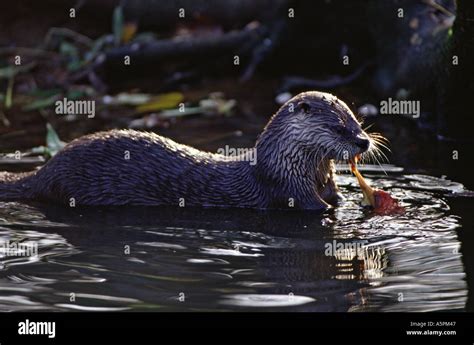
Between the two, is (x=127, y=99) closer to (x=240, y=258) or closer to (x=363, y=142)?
(x=363, y=142)

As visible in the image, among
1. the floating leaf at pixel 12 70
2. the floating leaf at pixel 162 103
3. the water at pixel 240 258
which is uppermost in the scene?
the floating leaf at pixel 12 70

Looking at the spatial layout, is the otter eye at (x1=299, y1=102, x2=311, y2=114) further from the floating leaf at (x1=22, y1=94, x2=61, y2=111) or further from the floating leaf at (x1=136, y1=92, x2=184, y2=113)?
the floating leaf at (x1=22, y1=94, x2=61, y2=111)

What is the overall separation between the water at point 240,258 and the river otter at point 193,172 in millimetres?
137

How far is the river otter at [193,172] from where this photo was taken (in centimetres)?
692

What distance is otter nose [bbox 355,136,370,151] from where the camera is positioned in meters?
6.72

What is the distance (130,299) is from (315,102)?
8.19 feet

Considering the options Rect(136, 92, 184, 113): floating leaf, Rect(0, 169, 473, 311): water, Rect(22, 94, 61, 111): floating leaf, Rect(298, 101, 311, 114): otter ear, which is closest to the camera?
Rect(0, 169, 473, 311): water

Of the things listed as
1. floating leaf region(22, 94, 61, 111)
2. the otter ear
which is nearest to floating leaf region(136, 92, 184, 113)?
floating leaf region(22, 94, 61, 111)

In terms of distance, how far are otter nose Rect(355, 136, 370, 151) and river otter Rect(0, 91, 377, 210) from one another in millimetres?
165

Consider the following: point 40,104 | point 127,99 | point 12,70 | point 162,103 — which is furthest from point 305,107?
point 12,70

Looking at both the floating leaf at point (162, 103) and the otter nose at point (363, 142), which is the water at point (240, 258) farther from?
the floating leaf at point (162, 103)

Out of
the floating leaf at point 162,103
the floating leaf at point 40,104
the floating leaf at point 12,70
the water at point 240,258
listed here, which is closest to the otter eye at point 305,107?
the water at point 240,258

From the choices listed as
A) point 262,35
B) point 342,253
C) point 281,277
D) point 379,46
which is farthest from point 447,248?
point 262,35
